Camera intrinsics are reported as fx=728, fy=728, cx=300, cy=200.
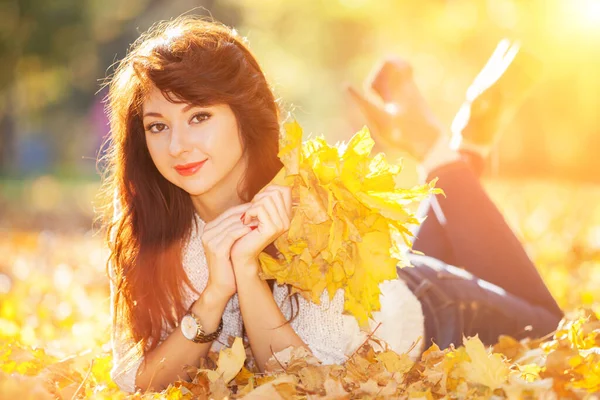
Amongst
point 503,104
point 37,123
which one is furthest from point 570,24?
point 37,123

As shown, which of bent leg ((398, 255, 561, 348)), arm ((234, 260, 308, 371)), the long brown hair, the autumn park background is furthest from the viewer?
the autumn park background

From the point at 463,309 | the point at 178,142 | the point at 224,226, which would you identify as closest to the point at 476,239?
the point at 463,309

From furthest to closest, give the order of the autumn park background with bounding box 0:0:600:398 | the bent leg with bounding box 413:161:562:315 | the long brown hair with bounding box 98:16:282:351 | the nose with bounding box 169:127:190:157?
the autumn park background with bounding box 0:0:600:398
the bent leg with bounding box 413:161:562:315
the long brown hair with bounding box 98:16:282:351
the nose with bounding box 169:127:190:157

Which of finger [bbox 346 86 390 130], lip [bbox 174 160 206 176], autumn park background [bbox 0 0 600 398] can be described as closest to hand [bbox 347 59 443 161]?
finger [bbox 346 86 390 130]

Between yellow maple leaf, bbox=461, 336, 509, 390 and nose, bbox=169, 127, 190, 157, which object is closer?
yellow maple leaf, bbox=461, 336, 509, 390

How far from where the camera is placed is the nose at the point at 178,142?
8.48ft

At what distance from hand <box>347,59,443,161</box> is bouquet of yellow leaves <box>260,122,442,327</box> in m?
1.77

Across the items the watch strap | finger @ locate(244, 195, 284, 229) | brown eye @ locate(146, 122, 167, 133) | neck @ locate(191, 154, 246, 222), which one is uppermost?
brown eye @ locate(146, 122, 167, 133)

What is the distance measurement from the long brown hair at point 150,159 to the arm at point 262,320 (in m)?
0.44

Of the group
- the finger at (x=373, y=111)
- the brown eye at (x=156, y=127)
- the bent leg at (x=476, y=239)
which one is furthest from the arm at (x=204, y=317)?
the finger at (x=373, y=111)

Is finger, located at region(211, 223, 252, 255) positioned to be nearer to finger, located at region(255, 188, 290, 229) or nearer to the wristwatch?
finger, located at region(255, 188, 290, 229)

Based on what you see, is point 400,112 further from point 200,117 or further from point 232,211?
point 232,211

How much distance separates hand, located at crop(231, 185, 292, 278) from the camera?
240 centimetres

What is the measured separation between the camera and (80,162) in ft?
103
